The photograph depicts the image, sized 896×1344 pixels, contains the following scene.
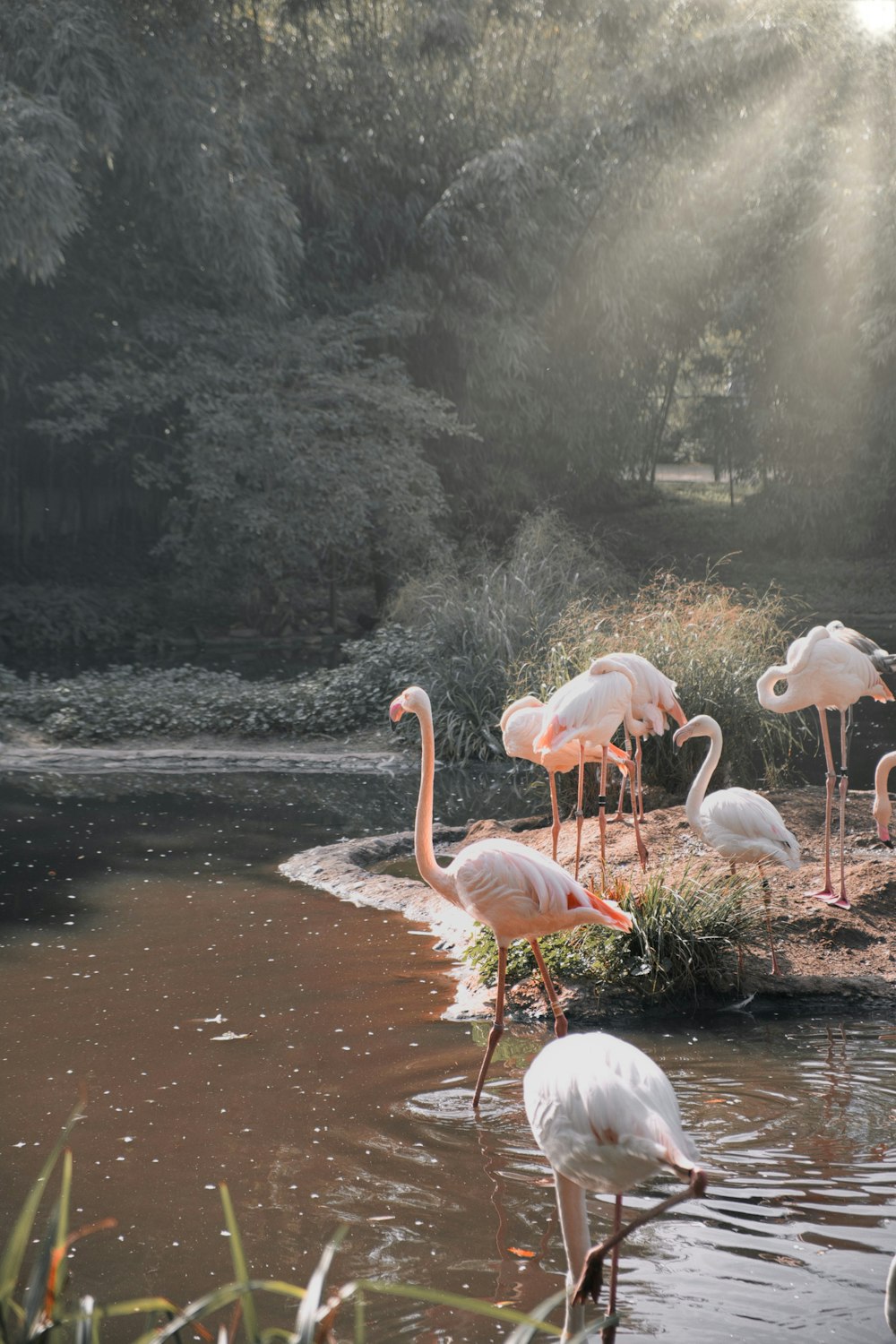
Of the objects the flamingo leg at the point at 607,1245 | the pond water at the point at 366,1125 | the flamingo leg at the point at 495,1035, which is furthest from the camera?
the flamingo leg at the point at 495,1035

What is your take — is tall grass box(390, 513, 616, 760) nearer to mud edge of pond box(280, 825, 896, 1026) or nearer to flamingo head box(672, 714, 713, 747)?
flamingo head box(672, 714, 713, 747)

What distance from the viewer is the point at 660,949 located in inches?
180

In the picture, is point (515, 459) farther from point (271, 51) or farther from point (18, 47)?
point (18, 47)

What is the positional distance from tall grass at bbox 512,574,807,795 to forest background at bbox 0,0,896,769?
95.2 inches

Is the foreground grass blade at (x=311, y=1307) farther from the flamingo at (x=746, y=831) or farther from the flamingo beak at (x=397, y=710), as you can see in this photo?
the flamingo at (x=746, y=831)

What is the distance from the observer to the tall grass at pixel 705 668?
7688 millimetres

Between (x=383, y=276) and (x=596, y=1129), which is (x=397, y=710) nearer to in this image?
(x=596, y=1129)

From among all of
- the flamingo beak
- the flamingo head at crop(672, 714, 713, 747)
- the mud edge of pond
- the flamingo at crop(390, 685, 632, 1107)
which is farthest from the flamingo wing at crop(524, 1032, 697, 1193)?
the flamingo head at crop(672, 714, 713, 747)

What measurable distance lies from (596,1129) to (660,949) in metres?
2.20

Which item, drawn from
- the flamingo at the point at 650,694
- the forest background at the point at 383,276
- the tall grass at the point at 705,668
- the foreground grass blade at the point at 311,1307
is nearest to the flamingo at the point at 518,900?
the flamingo at the point at 650,694

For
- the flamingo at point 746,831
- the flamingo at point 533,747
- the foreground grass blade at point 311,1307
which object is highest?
the flamingo at point 533,747

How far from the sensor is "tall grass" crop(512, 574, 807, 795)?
769 cm

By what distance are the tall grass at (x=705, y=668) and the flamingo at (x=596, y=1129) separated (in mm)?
4906

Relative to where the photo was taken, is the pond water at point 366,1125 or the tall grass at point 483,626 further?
the tall grass at point 483,626
